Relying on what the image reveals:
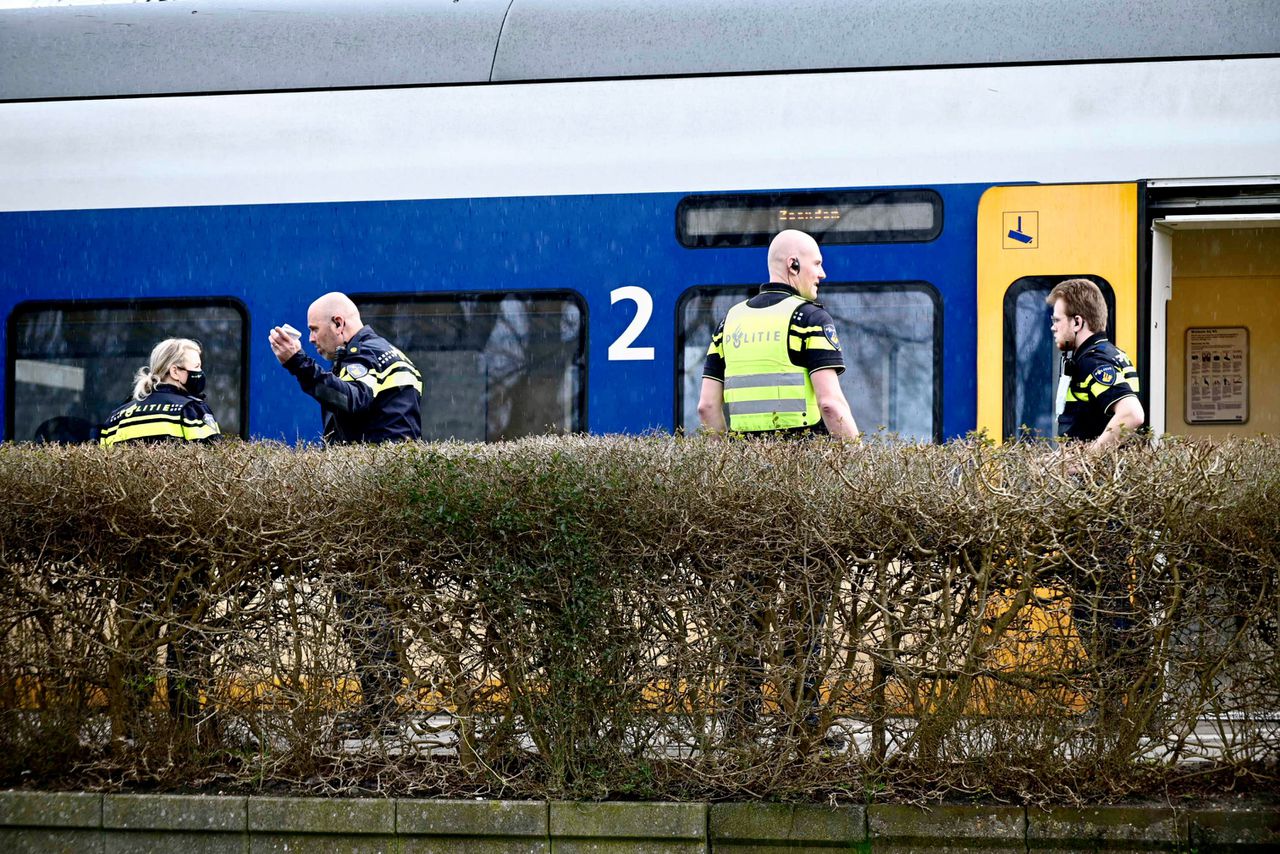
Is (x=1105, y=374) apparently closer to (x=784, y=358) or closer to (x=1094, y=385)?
(x=1094, y=385)

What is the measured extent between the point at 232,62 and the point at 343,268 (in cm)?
138

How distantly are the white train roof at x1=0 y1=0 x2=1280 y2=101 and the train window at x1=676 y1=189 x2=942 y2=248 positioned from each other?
674mm

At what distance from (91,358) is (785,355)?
13.4 feet

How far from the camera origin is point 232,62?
7207 millimetres

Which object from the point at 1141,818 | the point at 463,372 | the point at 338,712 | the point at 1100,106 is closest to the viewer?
the point at 1141,818

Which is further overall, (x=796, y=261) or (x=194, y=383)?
(x=194, y=383)

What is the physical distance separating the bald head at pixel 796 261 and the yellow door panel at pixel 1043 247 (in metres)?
1.31

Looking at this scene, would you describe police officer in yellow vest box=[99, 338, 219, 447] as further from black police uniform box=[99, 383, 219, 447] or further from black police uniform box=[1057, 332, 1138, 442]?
black police uniform box=[1057, 332, 1138, 442]

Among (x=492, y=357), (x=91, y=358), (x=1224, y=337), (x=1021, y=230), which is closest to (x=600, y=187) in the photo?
(x=492, y=357)

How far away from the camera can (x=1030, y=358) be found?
6383 millimetres

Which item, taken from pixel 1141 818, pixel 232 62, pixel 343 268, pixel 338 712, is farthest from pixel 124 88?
pixel 1141 818

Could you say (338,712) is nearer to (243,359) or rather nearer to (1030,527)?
(1030,527)

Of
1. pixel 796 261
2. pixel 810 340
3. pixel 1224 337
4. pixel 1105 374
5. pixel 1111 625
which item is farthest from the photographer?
pixel 1224 337

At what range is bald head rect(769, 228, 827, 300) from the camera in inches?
216
